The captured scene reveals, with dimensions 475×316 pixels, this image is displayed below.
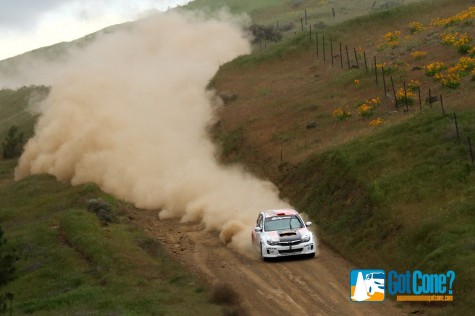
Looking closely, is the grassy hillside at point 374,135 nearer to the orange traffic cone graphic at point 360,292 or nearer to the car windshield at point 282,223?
the orange traffic cone graphic at point 360,292

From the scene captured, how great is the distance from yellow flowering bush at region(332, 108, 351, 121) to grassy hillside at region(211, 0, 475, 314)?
0.09 metres

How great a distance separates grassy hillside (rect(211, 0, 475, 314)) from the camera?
25859 mm

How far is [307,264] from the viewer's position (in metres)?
26.5

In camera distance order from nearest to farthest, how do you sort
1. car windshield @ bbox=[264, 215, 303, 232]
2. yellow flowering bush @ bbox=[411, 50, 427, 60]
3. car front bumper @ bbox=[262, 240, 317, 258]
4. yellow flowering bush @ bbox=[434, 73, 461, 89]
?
car front bumper @ bbox=[262, 240, 317, 258]
car windshield @ bbox=[264, 215, 303, 232]
yellow flowering bush @ bbox=[434, 73, 461, 89]
yellow flowering bush @ bbox=[411, 50, 427, 60]

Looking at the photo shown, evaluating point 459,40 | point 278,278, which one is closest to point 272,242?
point 278,278

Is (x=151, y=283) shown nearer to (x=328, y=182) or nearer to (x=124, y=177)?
(x=328, y=182)

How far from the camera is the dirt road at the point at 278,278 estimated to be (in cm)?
2089

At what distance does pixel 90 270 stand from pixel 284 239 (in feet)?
25.3

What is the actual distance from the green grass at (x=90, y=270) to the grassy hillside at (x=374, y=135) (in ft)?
24.1

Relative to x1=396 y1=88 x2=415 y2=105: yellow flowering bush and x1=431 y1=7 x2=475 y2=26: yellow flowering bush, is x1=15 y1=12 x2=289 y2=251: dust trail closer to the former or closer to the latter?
x1=396 y1=88 x2=415 y2=105: yellow flowering bush

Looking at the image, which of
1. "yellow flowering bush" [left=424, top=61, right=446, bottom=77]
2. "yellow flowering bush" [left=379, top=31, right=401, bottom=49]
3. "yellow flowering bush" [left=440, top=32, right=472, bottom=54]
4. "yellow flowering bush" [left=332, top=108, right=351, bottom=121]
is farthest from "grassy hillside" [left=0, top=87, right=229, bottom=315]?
"yellow flowering bush" [left=379, top=31, right=401, bottom=49]

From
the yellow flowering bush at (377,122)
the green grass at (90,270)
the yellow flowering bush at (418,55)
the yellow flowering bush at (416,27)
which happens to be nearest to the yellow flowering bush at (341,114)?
the yellow flowering bush at (377,122)

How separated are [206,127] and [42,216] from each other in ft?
60.9

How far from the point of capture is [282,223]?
28.0 meters
